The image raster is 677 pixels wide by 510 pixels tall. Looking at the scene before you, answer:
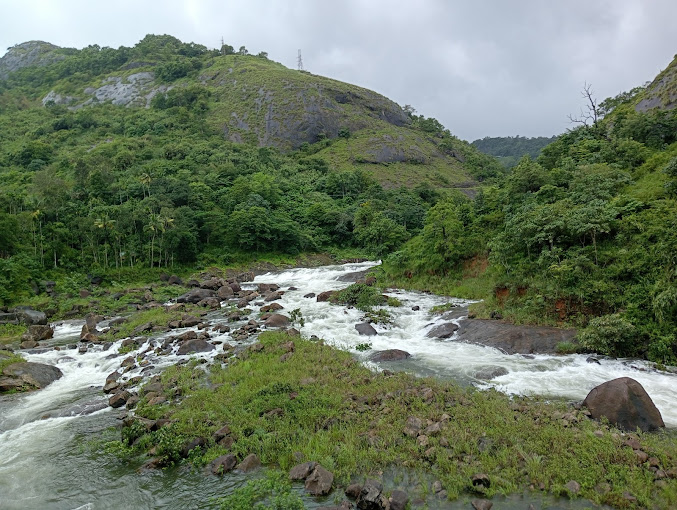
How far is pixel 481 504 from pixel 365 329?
14133mm

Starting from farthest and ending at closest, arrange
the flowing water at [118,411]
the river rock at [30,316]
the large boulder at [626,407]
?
1. the river rock at [30,316]
2. the large boulder at [626,407]
3. the flowing water at [118,411]

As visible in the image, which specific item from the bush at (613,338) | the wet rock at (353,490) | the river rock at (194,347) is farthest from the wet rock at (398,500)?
the river rock at (194,347)

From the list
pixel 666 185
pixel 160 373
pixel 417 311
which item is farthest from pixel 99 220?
pixel 666 185

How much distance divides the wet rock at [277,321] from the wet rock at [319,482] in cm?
1490

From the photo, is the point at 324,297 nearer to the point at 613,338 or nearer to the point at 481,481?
the point at 613,338

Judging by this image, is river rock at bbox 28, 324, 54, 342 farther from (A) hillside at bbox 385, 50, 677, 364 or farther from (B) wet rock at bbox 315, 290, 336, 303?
(A) hillside at bbox 385, 50, 677, 364

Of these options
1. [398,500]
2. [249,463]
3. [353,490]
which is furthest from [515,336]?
[249,463]

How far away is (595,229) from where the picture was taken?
1945 cm

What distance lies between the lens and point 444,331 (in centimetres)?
2041

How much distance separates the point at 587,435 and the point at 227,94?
5295 inches

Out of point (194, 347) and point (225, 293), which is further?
point (225, 293)

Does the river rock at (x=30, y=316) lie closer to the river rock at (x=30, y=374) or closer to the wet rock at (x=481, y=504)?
the river rock at (x=30, y=374)

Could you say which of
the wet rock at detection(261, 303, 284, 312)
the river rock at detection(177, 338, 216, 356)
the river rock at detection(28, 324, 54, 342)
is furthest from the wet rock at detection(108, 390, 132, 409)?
the wet rock at detection(261, 303, 284, 312)

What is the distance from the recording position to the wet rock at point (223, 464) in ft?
30.6
